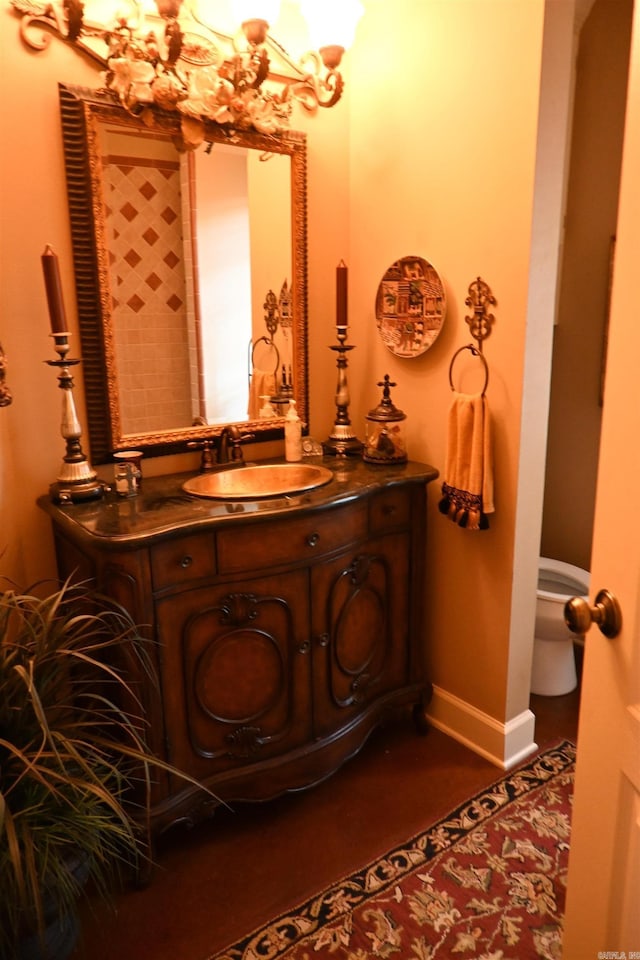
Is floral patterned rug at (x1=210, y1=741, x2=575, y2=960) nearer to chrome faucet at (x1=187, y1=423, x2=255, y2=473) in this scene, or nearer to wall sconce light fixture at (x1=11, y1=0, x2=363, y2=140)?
chrome faucet at (x1=187, y1=423, x2=255, y2=473)

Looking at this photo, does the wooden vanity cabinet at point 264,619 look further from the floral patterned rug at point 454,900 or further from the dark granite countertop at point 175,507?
the floral patterned rug at point 454,900

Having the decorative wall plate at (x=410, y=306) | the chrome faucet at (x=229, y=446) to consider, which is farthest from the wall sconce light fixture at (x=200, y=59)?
the chrome faucet at (x=229, y=446)

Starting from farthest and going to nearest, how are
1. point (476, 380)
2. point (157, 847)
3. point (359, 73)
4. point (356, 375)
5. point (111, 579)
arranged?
point (356, 375), point (359, 73), point (476, 380), point (157, 847), point (111, 579)

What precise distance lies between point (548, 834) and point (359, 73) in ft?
7.99

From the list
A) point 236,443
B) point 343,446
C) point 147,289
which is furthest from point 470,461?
point 147,289

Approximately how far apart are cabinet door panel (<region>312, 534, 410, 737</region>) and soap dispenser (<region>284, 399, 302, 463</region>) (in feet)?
1.36

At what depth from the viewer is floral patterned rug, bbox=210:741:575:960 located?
148cm

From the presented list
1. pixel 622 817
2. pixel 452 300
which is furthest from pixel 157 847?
pixel 452 300

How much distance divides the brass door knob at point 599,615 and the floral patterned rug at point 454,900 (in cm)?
97

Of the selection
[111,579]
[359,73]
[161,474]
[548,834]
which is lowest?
[548,834]

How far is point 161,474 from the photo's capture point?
203 centimetres

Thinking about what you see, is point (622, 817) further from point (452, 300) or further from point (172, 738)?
point (452, 300)

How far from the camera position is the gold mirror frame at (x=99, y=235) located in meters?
1.70

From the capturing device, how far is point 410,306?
2.11 metres
